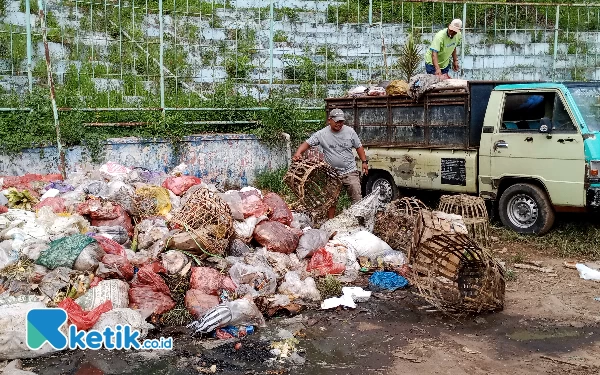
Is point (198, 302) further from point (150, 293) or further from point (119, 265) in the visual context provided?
point (119, 265)

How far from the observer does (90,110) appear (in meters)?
9.95

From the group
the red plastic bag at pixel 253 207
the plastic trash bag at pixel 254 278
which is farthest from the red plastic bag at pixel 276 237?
the plastic trash bag at pixel 254 278

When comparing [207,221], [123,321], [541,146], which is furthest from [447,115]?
[123,321]

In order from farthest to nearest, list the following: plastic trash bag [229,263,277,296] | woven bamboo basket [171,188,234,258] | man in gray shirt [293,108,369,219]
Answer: man in gray shirt [293,108,369,219] → woven bamboo basket [171,188,234,258] → plastic trash bag [229,263,277,296]

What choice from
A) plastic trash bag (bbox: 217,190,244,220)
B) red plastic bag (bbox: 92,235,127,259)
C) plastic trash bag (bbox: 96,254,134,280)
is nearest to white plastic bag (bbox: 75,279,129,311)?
plastic trash bag (bbox: 96,254,134,280)

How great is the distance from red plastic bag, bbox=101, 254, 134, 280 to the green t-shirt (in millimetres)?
6544

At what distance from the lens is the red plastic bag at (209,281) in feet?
19.0

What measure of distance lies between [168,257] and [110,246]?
1.95ft

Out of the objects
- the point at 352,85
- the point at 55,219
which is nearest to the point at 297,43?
the point at 352,85

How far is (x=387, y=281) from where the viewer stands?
21.4 ft

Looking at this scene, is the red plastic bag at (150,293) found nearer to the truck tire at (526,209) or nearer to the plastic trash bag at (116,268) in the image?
the plastic trash bag at (116,268)

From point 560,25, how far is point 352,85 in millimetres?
5817

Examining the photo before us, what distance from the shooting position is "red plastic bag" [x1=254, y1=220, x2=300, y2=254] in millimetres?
6902

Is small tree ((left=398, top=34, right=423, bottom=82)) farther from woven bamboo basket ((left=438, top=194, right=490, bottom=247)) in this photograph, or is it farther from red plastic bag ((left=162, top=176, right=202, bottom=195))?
red plastic bag ((left=162, top=176, right=202, bottom=195))
